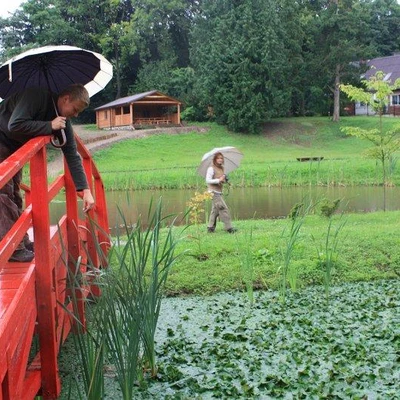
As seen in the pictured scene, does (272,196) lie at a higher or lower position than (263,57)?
lower

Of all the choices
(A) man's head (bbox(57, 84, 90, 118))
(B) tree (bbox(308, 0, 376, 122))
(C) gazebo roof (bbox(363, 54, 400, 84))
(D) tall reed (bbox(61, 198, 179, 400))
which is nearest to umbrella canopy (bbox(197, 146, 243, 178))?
(A) man's head (bbox(57, 84, 90, 118))

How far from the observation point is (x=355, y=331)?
4621 millimetres

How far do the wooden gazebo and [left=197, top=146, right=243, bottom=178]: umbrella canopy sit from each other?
2822cm

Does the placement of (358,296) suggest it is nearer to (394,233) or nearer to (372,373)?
(372,373)

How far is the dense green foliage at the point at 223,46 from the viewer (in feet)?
119

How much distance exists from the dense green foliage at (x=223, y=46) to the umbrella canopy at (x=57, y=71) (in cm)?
3183

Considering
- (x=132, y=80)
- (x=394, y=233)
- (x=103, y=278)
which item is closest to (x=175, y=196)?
(x=394, y=233)

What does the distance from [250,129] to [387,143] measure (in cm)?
2411

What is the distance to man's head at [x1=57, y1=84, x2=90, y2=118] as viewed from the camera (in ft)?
11.9

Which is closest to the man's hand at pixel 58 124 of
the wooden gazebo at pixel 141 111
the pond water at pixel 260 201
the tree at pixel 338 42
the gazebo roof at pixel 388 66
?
the pond water at pixel 260 201

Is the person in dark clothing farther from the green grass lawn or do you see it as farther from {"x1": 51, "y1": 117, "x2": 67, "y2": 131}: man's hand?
the green grass lawn

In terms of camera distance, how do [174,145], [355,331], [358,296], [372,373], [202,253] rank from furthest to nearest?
[174,145] < [202,253] < [358,296] < [355,331] < [372,373]

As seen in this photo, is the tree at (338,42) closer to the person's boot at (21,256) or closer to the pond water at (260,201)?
the pond water at (260,201)

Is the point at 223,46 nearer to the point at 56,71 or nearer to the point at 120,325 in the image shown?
the point at 56,71
